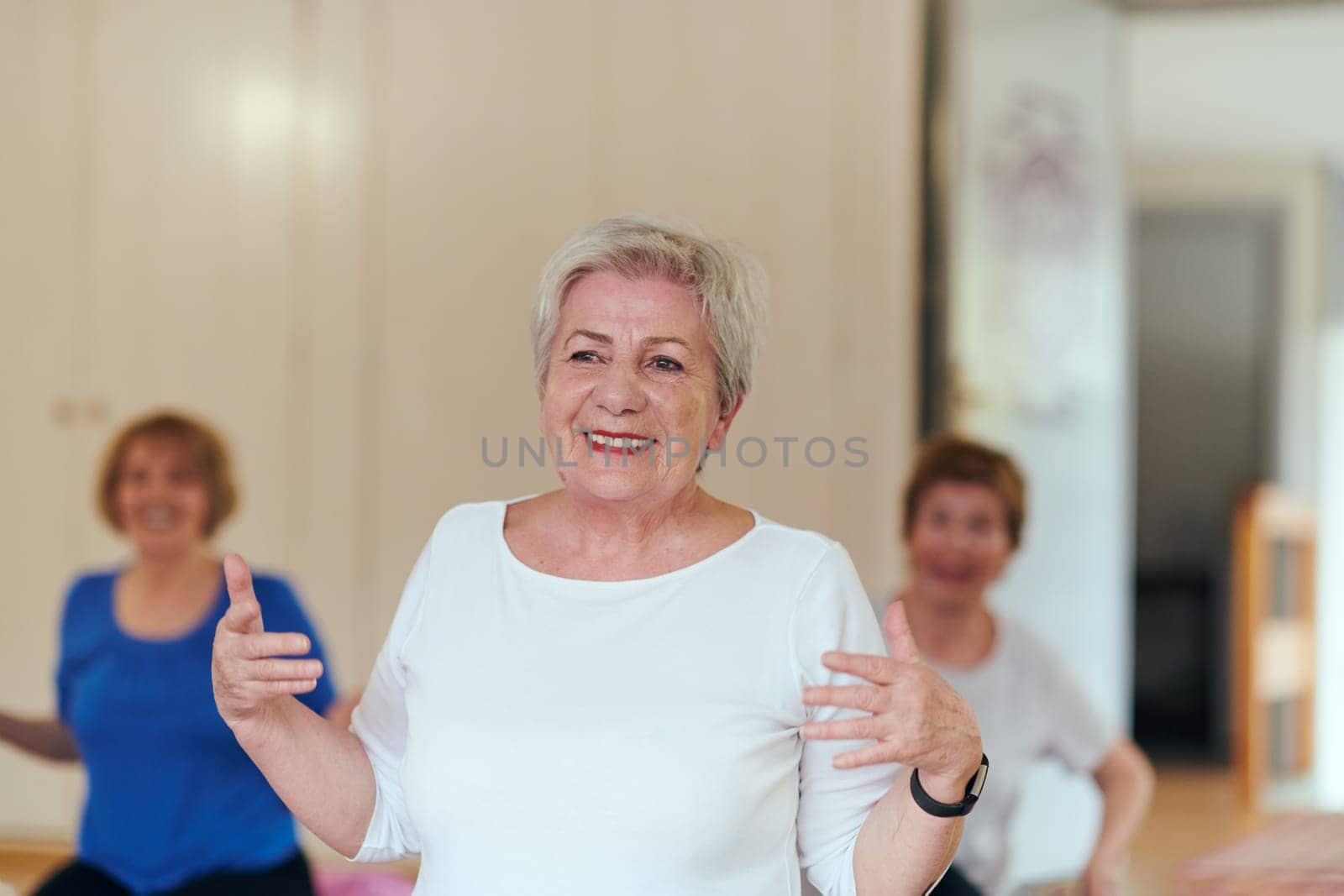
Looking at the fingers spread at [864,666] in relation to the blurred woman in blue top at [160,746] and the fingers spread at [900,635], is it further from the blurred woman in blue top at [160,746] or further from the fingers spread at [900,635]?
the blurred woman in blue top at [160,746]

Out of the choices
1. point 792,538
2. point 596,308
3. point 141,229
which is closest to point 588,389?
point 596,308

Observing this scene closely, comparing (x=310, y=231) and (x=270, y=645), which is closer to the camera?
(x=270, y=645)

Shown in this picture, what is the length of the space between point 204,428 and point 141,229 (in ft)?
5.49

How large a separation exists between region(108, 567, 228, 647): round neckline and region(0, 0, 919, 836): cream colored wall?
4.67 ft

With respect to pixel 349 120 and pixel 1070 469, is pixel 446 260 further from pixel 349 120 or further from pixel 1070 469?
pixel 1070 469

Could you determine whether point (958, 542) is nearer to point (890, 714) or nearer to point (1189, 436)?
point (890, 714)

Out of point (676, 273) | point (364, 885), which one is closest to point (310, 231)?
point (364, 885)

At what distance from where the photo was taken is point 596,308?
1.50 meters

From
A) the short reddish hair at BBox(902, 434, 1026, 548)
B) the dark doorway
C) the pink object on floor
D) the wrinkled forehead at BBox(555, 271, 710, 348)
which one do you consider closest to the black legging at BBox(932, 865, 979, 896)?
the short reddish hair at BBox(902, 434, 1026, 548)

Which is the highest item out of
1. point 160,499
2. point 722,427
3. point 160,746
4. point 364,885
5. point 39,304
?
point 39,304

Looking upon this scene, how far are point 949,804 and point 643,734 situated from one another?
30 centimetres

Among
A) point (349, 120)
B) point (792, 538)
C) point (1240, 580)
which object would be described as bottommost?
point (1240, 580)

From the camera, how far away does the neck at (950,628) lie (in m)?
2.32

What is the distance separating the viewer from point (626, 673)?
1.44 m
